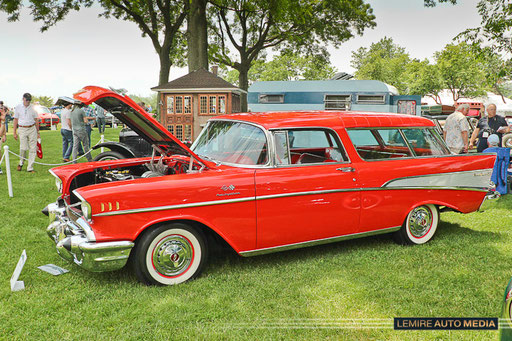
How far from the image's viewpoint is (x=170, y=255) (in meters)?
3.65

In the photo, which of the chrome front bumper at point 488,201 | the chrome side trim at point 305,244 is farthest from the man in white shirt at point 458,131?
the chrome side trim at point 305,244

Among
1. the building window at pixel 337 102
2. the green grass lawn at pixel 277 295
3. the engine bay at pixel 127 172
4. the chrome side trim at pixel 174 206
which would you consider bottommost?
the green grass lawn at pixel 277 295

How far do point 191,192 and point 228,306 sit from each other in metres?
1.02

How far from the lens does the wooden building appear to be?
56.2 feet

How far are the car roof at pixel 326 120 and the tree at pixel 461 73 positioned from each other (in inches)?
1560

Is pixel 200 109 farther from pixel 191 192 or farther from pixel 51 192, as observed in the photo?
pixel 191 192

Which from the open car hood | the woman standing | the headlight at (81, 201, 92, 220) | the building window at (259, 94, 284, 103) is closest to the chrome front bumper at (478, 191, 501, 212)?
the open car hood

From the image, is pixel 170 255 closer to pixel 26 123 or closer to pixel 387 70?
pixel 26 123

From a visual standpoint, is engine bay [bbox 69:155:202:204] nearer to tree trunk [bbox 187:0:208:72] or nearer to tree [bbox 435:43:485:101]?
tree trunk [bbox 187:0:208:72]

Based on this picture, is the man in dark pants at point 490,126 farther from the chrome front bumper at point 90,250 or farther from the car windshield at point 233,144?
the chrome front bumper at point 90,250

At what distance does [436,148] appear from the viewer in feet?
16.5

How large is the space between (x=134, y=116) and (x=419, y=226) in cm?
350

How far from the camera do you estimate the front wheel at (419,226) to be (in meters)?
4.82

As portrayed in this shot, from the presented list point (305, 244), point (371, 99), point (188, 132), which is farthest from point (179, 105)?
point (305, 244)
